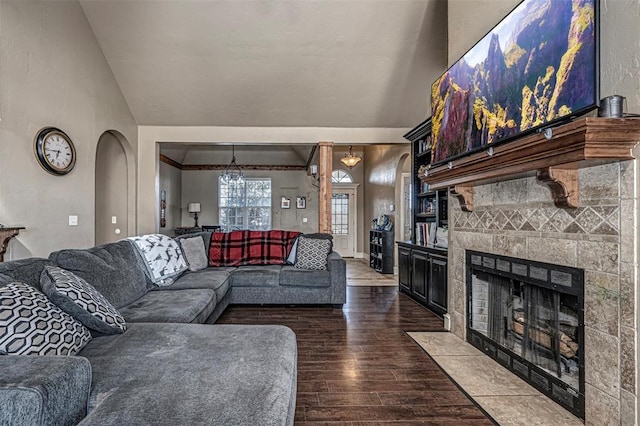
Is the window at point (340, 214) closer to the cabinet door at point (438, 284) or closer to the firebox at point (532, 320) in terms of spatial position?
the cabinet door at point (438, 284)

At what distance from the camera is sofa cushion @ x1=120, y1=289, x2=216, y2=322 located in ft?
7.73

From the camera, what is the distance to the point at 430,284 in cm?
409

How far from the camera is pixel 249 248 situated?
477cm

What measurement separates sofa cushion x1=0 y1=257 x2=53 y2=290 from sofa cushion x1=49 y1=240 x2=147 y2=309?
0.96ft

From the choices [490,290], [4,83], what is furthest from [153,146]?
[490,290]

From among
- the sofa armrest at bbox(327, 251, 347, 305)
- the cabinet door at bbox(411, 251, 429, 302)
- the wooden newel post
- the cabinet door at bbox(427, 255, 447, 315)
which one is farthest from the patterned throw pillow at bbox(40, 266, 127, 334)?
the wooden newel post

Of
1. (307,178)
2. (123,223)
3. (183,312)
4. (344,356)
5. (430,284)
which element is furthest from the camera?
(307,178)

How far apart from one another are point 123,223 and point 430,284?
483 centimetres

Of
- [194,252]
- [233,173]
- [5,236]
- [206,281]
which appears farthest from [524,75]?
[233,173]

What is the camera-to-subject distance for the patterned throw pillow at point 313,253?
14.3 feet

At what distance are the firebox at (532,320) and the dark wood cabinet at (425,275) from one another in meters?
0.81

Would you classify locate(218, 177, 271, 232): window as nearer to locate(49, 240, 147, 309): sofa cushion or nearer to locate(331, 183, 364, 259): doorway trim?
locate(331, 183, 364, 259): doorway trim

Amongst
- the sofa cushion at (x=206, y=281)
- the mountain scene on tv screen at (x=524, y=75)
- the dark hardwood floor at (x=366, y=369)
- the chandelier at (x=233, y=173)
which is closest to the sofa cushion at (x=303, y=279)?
the dark hardwood floor at (x=366, y=369)

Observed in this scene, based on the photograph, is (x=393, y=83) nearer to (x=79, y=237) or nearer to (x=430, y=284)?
(x=430, y=284)
